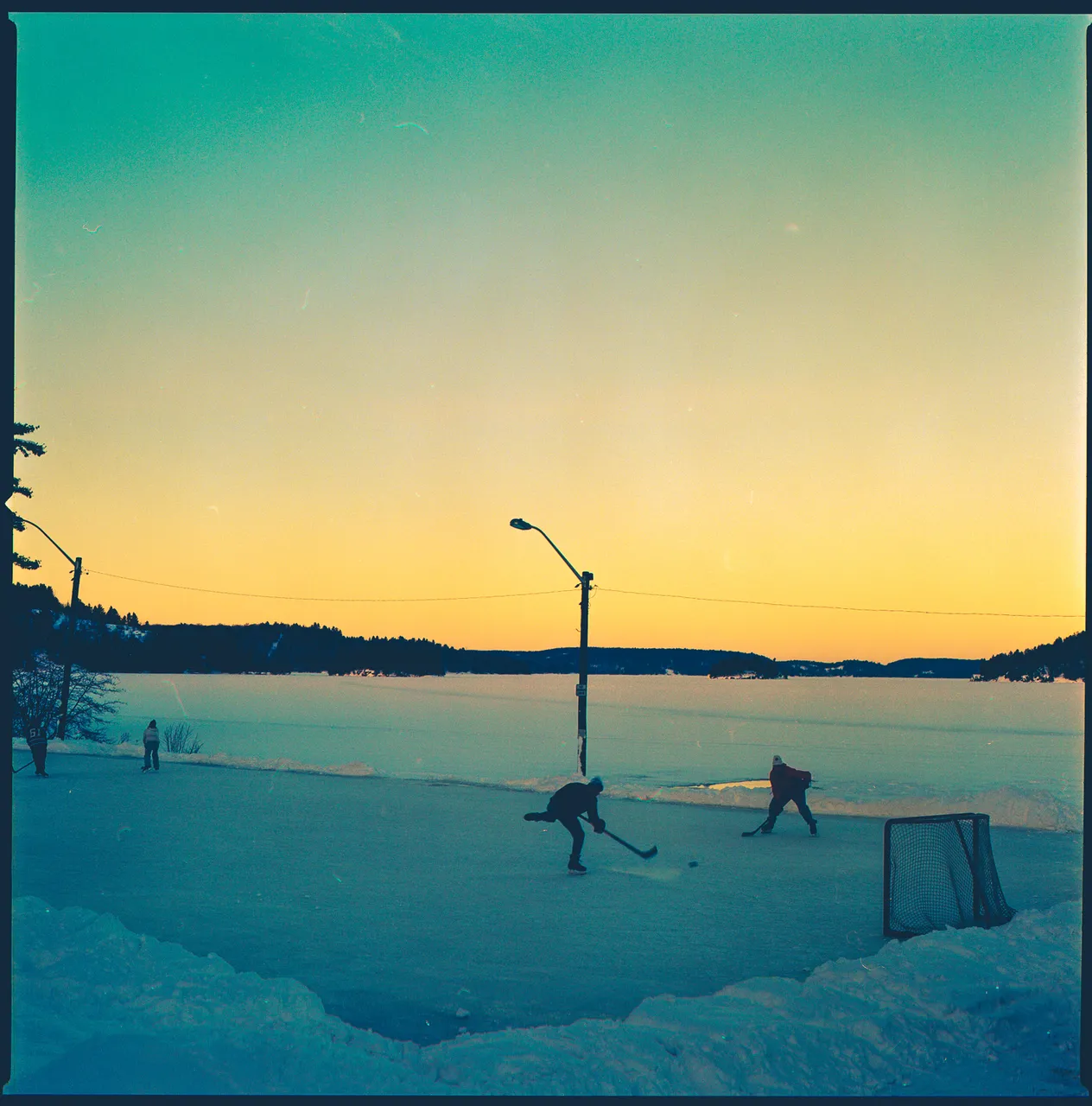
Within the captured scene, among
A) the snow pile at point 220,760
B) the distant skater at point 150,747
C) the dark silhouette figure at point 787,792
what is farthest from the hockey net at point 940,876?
the distant skater at point 150,747

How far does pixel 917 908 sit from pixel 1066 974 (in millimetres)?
2723

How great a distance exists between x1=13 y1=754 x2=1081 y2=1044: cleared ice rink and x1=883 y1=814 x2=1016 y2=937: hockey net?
1.53 ft

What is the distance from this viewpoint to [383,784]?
986 inches

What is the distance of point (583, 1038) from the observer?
235 inches

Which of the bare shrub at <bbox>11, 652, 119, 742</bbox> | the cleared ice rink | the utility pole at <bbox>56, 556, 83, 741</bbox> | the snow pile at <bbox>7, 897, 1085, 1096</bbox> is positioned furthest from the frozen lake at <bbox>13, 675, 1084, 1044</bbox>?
the bare shrub at <bbox>11, 652, 119, 742</bbox>

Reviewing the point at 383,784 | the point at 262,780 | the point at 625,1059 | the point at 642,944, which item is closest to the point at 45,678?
the point at 262,780

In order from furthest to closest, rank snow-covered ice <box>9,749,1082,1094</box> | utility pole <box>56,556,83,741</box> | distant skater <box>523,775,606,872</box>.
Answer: utility pole <box>56,556,83,741</box>, distant skater <box>523,775,606,872</box>, snow-covered ice <box>9,749,1082,1094</box>

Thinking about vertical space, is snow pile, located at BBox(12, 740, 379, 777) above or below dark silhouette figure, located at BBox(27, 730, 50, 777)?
below

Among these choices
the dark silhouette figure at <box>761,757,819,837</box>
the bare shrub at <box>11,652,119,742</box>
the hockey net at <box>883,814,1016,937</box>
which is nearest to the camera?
the hockey net at <box>883,814,1016,937</box>

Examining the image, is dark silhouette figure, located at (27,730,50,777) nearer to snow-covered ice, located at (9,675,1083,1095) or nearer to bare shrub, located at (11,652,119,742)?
snow-covered ice, located at (9,675,1083,1095)

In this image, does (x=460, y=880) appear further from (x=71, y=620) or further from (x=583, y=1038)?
(x=71, y=620)

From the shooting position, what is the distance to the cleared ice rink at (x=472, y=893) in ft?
26.5

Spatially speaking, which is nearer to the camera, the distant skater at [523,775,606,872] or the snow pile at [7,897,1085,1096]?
the snow pile at [7,897,1085,1096]

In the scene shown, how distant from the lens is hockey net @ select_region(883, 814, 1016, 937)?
9859 millimetres
